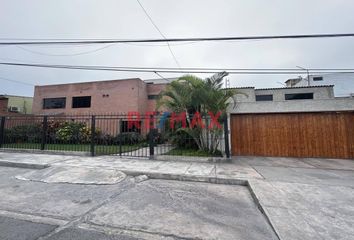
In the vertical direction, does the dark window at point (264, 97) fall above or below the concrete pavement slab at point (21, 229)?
above

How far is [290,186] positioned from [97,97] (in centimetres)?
1925

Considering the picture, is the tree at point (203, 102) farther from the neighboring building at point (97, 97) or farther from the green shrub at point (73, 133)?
the neighboring building at point (97, 97)

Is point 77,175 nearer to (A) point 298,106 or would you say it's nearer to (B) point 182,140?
(B) point 182,140

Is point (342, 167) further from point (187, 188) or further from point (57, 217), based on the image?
point (57, 217)

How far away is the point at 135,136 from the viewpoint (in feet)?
48.1

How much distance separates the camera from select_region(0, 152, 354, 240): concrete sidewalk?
9.53 ft

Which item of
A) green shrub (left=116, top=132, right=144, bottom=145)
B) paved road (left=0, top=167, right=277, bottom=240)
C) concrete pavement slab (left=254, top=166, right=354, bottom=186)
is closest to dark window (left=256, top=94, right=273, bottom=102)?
concrete pavement slab (left=254, top=166, right=354, bottom=186)

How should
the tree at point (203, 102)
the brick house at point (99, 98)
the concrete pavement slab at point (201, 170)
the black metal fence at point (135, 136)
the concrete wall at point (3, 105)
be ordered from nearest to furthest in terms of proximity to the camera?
1. the concrete pavement slab at point (201, 170)
2. the tree at point (203, 102)
3. the black metal fence at point (135, 136)
4. the concrete wall at point (3, 105)
5. the brick house at point (99, 98)

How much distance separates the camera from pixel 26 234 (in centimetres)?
269

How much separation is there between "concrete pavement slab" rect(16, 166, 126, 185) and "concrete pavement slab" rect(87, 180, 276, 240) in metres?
1.23

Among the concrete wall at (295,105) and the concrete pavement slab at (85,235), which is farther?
the concrete wall at (295,105)

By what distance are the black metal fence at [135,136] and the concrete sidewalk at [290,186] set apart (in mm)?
1458

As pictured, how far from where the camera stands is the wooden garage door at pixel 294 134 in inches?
348

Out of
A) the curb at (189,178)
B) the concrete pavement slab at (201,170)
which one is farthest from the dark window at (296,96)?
the curb at (189,178)
